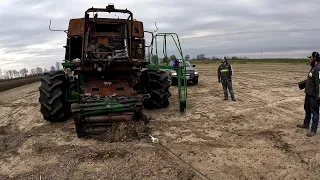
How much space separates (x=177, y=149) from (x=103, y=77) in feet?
11.4

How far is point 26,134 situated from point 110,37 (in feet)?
11.5

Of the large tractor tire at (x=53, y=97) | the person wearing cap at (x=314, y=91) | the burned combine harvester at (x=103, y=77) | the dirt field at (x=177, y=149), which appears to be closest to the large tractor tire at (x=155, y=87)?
the burned combine harvester at (x=103, y=77)

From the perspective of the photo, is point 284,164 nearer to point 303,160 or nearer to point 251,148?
point 303,160

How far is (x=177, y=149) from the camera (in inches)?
257

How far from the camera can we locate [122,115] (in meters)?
7.22

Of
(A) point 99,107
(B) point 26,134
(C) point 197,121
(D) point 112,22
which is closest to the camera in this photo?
(A) point 99,107

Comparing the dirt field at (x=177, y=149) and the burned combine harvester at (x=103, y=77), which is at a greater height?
the burned combine harvester at (x=103, y=77)

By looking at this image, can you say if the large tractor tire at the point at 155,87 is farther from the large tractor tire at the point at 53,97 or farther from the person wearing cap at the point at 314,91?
the person wearing cap at the point at 314,91

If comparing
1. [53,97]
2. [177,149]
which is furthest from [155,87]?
[177,149]

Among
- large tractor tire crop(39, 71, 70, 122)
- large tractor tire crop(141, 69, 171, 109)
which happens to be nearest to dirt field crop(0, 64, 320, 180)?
large tractor tire crop(39, 71, 70, 122)

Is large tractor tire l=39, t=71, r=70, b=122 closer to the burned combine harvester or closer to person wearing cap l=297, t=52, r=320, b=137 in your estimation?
the burned combine harvester

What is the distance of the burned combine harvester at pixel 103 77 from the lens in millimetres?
7301

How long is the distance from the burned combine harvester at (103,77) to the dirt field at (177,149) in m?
0.41

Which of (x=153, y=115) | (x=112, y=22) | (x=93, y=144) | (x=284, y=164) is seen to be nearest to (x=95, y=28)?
(x=112, y=22)
